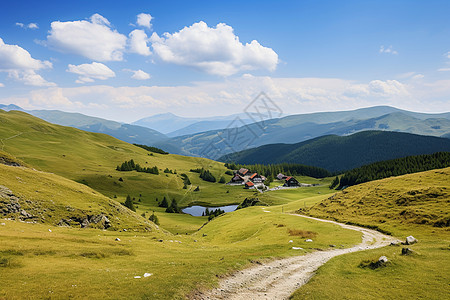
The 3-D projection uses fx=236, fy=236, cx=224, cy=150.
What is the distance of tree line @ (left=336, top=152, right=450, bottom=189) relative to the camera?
129875mm

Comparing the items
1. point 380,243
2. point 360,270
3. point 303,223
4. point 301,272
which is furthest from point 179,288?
point 303,223

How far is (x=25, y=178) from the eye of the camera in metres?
53.5

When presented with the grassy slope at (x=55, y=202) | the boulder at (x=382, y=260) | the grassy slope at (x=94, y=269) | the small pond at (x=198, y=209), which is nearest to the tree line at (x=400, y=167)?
the small pond at (x=198, y=209)

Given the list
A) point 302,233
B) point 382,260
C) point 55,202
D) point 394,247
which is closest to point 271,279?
point 382,260

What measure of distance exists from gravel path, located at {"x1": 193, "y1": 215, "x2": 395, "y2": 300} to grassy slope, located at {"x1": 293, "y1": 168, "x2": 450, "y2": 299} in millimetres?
1684

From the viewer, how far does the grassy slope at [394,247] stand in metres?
18.9

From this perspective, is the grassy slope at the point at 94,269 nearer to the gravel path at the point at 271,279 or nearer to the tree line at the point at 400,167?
the gravel path at the point at 271,279

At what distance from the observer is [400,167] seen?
143 metres

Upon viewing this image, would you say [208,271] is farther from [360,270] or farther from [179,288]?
[360,270]

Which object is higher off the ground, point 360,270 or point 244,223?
point 360,270

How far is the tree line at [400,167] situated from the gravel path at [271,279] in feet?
453

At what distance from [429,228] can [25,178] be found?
81.5 meters

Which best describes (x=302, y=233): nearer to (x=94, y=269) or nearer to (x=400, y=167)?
(x=94, y=269)

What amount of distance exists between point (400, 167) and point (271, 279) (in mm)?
156535
